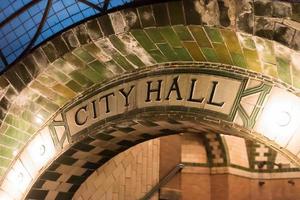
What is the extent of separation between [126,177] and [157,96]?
3.27 m

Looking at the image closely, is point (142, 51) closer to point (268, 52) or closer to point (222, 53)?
point (222, 53)

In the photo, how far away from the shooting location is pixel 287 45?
3588 mm

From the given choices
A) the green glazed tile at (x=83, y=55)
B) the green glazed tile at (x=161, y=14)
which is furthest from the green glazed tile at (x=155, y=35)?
the green glazed tile at (x=83, y=55)

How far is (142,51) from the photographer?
4652 millimetres

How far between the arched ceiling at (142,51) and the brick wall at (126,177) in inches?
70.4

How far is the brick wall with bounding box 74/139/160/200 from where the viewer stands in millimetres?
7070

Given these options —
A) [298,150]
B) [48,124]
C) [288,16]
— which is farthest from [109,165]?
[288,16]

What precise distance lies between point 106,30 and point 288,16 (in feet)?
5.66

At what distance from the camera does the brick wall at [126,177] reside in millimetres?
7070

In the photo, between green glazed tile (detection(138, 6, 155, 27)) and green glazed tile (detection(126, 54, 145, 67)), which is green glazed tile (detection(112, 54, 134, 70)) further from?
green glazed tile (detection(138, 6, 155, 27))

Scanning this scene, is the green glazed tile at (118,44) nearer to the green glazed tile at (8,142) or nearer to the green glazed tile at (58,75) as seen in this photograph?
the green glazed tile at (58,75)

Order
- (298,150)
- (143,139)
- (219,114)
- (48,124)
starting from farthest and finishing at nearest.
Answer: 1. (143,139)
2. (48,124)
3. (219,114)
4. (298,150)

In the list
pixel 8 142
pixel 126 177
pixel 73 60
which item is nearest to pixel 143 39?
pixel 73 60

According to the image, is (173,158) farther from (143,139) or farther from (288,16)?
(288,16)
